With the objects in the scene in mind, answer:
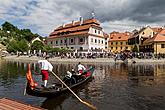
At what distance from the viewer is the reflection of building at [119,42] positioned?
319 feet

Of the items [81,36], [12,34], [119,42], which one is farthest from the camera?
[12,34]

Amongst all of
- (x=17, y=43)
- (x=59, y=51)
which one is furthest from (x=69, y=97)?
(x=17, y=43)

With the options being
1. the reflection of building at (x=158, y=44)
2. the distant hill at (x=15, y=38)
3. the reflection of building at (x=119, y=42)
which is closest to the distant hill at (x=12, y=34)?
the distant hill at (x=15, y=38)

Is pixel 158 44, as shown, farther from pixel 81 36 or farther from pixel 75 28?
pixel 75 28

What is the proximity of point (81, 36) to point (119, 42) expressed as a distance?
3066cm

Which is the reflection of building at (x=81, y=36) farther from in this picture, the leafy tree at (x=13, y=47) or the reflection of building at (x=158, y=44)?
the reflection of building at (x=158, y=44)

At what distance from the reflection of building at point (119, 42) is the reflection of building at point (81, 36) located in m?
23.0

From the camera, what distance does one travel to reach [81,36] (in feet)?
234

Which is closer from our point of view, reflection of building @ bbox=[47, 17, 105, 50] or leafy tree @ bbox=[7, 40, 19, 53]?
reflection of building @ bbox=[47, 17, 105, 50]

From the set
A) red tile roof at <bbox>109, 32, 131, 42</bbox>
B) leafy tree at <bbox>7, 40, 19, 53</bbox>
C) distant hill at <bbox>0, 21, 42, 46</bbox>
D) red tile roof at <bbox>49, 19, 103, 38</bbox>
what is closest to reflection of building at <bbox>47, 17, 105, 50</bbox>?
red tile roof at <bbox>49, 19, 103, 38</bbox>

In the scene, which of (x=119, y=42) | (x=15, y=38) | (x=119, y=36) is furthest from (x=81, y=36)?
(x=15, y=38)

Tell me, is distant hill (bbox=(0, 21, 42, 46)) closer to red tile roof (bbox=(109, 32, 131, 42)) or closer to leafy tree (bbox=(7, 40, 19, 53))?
leafy tree (bbox=(7, 40, 19, 53))

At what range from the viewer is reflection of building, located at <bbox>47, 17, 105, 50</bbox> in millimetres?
70188

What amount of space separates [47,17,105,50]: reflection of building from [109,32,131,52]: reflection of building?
23017mm
